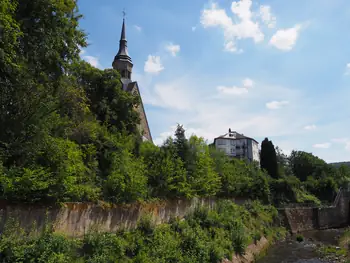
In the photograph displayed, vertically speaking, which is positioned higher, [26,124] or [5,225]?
[26,124]

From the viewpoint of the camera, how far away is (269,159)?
171 feet

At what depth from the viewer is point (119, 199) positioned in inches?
590

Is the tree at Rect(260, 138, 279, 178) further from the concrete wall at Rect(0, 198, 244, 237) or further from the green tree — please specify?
the concrete wall at Rect(0, 198, 244, 237)

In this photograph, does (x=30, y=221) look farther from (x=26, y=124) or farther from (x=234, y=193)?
(x=234, y=193)

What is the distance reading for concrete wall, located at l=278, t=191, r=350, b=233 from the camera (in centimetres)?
3766

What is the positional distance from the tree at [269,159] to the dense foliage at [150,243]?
81.0 ft

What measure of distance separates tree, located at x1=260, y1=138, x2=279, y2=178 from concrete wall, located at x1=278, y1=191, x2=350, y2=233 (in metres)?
9.80

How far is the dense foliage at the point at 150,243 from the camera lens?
31.6 ft

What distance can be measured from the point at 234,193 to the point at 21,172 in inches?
1030

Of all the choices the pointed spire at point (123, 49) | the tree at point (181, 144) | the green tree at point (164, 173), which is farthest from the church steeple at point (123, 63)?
the green tree at point (164, 173)

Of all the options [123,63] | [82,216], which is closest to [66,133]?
[82,216]

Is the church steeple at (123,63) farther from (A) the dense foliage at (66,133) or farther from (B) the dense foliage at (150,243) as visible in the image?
(B) the dense foliage at (150,243)

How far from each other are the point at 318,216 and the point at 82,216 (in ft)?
132

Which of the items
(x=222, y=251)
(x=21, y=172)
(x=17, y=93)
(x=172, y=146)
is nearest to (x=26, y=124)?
(x=17, y=93)
